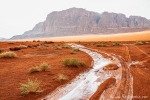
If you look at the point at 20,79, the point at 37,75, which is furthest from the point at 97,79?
the point at 20,79

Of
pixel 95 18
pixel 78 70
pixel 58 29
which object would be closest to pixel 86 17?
pixel 95 18

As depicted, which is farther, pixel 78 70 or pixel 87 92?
pixel 78 70

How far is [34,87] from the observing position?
720 cm

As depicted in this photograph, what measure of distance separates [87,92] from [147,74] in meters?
4.10

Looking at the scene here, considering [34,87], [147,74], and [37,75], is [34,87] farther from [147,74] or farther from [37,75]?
[147,74]

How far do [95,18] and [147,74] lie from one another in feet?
635

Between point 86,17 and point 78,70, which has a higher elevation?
point 86,17

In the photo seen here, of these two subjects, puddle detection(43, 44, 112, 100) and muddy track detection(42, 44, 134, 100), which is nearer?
muddy track detection(42, 44, 134, 100)

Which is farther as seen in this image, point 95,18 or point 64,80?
point 95,18

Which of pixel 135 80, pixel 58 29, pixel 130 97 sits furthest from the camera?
pixel 58 29

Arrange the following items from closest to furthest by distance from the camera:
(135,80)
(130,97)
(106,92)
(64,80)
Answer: (130,97) → (106,92) → (135,80) → (64,80)

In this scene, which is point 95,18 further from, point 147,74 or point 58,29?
point 147,74

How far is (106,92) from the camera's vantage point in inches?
273

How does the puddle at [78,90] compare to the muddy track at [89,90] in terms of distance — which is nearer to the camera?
the muddy track at [89,90]
